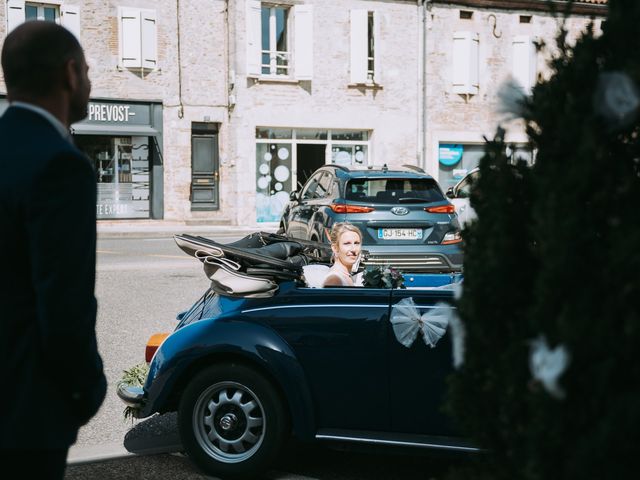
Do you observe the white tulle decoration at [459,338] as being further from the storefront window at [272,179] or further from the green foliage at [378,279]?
the storefront window at [272,179]

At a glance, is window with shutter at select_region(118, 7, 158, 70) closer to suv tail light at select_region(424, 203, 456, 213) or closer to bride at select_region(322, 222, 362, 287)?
suv tail light at select_region(424, 203, 456, 213)

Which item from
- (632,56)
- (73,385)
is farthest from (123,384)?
(632,56)

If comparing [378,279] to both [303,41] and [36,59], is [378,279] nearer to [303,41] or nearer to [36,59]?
[36,59]

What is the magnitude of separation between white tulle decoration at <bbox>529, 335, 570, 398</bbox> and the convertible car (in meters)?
2.17

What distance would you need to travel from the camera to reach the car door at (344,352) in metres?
4.19

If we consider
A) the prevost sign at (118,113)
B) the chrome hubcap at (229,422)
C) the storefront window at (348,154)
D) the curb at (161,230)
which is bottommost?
the curb at (161,230)

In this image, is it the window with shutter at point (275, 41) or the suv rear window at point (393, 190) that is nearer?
the suv rear window at point (393, 190)

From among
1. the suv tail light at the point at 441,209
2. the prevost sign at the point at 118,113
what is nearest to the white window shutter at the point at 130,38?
the prevost sign at the point at 118,113

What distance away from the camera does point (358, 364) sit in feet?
13.8

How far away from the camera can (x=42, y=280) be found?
1.94 m

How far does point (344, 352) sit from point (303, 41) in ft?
76.7

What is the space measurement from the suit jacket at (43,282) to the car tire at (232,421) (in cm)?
237

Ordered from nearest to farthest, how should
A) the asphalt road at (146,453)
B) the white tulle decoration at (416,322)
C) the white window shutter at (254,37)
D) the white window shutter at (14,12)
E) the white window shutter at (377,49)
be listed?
1. the white tulle decoration at (416,322)
2. the asphalt road at (146,453)
3. the white window shutter at (14,12)
4. the white window shutter at (254,37)
5. the white window shutter at (377,49)

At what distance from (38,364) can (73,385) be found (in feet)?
0.31
